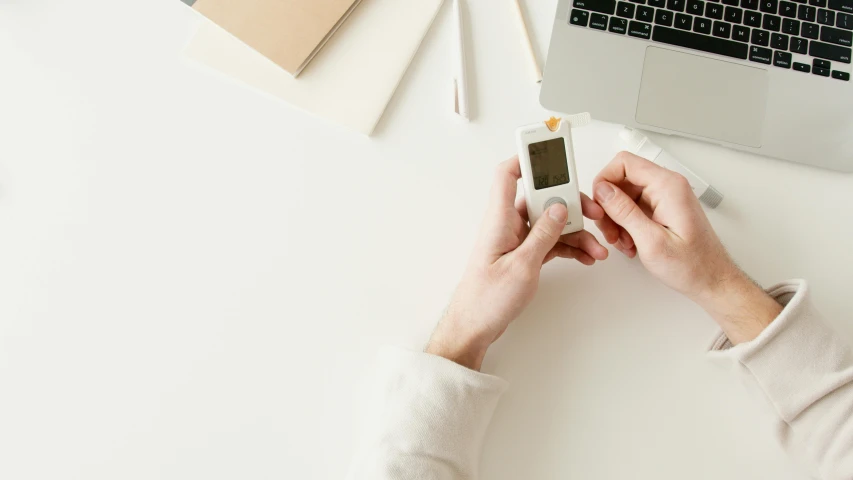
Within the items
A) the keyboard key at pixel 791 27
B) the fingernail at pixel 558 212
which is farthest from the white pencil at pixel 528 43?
the keyboard key at pixel 791 27

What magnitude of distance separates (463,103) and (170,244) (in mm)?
445

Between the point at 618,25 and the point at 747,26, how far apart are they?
0.56ft

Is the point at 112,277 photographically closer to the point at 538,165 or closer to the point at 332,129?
the point at 332,129

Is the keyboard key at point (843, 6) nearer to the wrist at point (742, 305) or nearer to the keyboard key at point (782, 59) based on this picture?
the keyboard key at point (782, 59)

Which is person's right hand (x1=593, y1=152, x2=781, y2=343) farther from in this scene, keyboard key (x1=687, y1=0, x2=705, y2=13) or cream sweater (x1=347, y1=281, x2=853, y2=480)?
keyboard key (x1=687, y1=0, x2=705, y2=13)

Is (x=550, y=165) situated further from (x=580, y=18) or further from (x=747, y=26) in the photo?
(x=747, y=26)

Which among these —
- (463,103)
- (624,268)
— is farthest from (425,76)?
(624,268)

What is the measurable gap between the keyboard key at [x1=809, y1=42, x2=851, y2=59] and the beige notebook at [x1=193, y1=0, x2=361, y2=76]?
633 mm

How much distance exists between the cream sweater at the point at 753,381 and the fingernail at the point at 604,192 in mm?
226

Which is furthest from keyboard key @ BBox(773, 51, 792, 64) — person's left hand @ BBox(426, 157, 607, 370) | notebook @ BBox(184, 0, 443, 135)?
notebook @ BBox(184, 0, 443, 135)

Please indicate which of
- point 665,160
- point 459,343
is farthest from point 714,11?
point 459,343

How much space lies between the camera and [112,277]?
77cm

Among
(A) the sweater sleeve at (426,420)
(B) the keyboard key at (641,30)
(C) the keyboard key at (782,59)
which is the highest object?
(B) the keyboard key at (641,30)

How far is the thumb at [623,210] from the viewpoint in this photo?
666 mm
